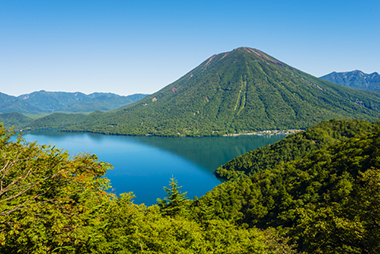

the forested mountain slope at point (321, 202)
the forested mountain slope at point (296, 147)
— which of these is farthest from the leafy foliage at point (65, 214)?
the forested mountain slope at point (296, 147)

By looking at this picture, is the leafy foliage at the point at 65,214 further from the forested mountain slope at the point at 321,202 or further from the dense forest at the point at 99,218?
the forested mountain slope at the point at 321,202

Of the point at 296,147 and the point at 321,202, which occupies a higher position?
the point at 321,202

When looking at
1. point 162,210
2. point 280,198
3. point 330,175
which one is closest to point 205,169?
point 280,198

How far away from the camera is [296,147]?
277ft

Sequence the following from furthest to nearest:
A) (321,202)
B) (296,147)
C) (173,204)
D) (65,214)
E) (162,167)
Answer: (162,167), (296,147), (321,202), (173,204), (65,214)

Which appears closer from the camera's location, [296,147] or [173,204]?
[173,204]

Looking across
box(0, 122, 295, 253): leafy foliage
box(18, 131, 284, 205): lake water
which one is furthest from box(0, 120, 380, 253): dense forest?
box(18, 131, 284, 205): lake water

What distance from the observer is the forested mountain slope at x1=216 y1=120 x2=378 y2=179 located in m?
81.7

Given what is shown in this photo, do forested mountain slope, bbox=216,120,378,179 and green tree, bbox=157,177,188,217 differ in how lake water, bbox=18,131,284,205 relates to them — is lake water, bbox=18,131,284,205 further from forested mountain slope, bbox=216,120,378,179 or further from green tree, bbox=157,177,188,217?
green tree, bbox=157,177,188,217

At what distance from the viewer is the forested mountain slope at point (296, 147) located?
3216 inches

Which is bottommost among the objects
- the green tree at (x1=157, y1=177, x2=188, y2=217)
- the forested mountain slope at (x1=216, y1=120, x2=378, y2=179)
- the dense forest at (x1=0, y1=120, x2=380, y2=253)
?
the forested mountain slope at (x1=216, y1=120, x2=378, y2=179)

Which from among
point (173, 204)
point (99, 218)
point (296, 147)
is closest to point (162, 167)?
point (296, 147)

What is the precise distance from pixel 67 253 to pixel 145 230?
528 centimetres

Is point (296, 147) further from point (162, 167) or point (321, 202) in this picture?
point (162, 167)
